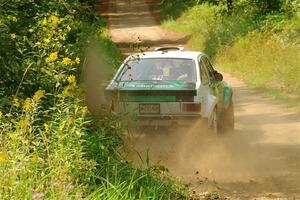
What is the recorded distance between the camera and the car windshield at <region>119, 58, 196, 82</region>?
10.2 metres

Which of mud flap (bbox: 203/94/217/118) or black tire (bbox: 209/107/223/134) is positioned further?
black tire (bbox: 209/107/223/134)

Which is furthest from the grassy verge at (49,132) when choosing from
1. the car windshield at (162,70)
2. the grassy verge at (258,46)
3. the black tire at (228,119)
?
the grassy verge at (258,46)

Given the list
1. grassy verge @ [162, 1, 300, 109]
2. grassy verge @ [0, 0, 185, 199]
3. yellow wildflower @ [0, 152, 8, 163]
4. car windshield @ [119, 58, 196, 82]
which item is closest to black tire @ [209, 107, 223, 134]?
car windshield @ [119, 58, 196, 82]

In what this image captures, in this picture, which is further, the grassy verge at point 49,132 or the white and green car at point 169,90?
the white and green car at point 169,90

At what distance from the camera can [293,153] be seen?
33.3 ft

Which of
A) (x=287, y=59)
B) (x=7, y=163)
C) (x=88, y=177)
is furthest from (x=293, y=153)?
(x=287, y=59)

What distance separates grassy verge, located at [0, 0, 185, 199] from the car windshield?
2002 millimetres

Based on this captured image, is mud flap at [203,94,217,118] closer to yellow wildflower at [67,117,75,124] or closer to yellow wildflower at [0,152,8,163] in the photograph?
yellow wildflower at [67,117,75,124]

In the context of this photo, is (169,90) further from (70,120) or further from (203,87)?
(70,120)

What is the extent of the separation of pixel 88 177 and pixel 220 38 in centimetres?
1872

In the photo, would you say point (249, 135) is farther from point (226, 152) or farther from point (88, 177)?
point (88, 177)

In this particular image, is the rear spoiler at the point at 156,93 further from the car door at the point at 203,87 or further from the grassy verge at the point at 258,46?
the grassy verge at the point at 258,46

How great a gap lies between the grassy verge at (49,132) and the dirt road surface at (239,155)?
2.36ft

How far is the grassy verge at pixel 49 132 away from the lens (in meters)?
5.29
